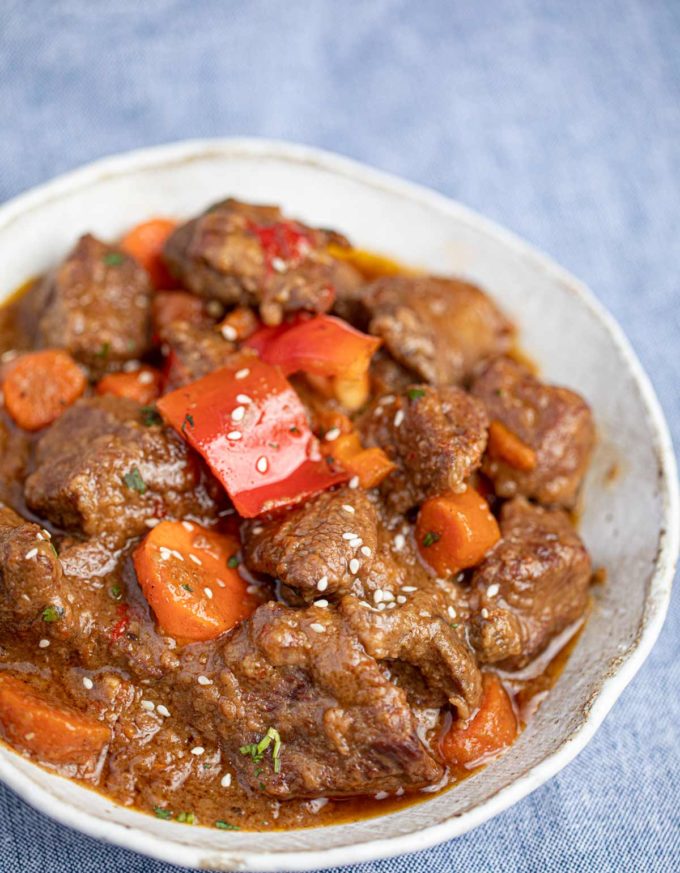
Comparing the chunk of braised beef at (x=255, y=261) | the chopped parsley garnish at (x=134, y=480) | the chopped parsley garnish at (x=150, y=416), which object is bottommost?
the chopped parsley garnish at (x=134, y=480)

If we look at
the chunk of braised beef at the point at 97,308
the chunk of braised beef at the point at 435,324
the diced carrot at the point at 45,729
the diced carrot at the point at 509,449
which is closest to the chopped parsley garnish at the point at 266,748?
the diced carrot at the point at 45,729

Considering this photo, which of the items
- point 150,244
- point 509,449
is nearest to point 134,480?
point 150,244

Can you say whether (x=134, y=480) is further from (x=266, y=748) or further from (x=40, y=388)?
(x=266, y=748)

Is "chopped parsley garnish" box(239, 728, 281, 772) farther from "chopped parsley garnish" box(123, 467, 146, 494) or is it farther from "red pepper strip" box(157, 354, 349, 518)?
"chopped parsley garnish" box(123, 467, 146, 494)

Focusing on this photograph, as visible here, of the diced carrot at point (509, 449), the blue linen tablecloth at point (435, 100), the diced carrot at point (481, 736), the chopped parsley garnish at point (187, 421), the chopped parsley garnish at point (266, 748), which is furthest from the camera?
the blue linen tablecloth at point (435, 100)

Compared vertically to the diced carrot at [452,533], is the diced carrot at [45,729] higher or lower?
lower

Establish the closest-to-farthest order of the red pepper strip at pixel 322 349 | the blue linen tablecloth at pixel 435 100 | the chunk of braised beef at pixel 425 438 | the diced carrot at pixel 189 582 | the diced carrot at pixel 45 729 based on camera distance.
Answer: the diced carrot at pixel 45 729, the diced carrot at pixel 189 582, the chunk of braised beef at pixel 425 438, the red pepper strip at pixel 322 349, the blue linen tablecloth at pixel 435 100

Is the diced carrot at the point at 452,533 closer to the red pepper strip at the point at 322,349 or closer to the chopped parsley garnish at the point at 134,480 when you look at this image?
the red pepper strip at the point at 322,349

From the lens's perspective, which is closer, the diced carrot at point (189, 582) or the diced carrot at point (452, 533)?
the diced carrot at point (189, 582)
